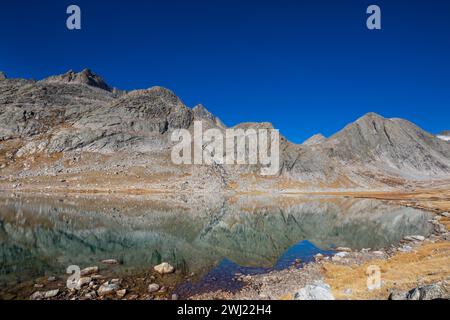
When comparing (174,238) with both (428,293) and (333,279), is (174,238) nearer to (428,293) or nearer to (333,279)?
(333,279)

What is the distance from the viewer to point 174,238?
147 ft

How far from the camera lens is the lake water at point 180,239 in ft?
96.7

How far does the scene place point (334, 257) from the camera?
3300 cm

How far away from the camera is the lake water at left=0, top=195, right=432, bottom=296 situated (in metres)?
29.5

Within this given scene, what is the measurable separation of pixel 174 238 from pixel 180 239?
1.08 m

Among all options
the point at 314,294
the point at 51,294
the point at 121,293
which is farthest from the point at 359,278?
the point at 51,294

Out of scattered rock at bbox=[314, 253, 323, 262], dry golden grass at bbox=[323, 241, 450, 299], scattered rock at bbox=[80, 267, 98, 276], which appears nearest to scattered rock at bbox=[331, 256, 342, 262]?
scattered rock at bbox=[314, 253, 323, 262]

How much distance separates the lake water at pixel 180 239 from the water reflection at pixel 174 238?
0.29ft

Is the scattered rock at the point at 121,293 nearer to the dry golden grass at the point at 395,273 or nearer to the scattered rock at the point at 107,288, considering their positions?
the scattered rock at the point at 107,288

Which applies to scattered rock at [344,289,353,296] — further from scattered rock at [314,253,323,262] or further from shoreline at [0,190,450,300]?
scattered rock at [314,253,323,262]

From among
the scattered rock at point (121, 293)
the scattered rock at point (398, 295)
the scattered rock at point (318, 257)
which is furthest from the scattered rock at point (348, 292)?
the scattered rock at point (121, 293)

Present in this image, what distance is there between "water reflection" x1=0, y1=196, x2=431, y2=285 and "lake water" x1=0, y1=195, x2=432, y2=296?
0.29 ft
